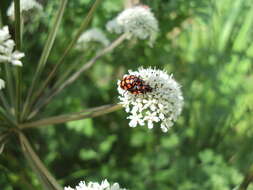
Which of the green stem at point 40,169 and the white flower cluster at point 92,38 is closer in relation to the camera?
the green stem at point 40,169

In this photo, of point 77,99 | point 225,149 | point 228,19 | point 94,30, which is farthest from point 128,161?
point 228,19

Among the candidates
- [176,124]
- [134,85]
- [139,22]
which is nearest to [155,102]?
[134,85]

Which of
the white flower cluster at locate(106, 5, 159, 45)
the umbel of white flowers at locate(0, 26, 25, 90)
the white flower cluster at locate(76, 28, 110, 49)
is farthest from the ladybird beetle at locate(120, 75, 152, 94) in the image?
the white flower cluster at locate(76, 28, 110, 49)

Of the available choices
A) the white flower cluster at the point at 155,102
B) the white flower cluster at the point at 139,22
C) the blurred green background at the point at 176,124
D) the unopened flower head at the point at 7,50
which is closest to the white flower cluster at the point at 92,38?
the blurred green background at the point at 176,124

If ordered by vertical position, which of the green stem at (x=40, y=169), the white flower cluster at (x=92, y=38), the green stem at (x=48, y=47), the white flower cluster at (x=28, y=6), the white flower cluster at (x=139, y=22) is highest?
the white flower cluster at (x=92, y=38)

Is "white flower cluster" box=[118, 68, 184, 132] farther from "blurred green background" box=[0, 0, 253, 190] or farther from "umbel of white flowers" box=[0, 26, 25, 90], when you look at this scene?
"blurred green background" box=[0, 0, 253, 190]

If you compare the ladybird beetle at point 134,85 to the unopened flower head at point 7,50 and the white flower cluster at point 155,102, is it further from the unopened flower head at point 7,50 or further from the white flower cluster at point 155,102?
the unopened flower head at point 7,50
